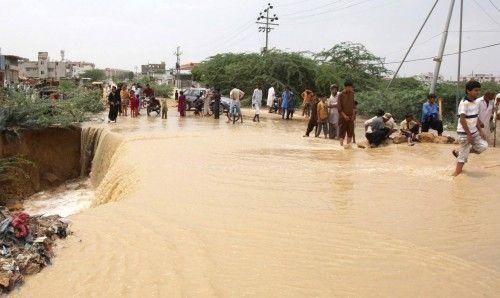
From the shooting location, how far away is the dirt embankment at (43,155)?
46.5 feet

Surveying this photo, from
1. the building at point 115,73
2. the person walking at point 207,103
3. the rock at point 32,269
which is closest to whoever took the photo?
the rock at point 32,269

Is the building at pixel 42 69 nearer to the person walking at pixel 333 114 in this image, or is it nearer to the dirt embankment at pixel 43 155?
the dirt embankment at pixel 43 155

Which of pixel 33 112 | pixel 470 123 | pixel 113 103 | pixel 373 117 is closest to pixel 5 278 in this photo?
pixel 470 123

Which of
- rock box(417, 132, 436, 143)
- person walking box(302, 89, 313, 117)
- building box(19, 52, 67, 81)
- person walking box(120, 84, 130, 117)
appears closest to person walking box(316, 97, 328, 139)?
rock box(417, 132, 436, 143)

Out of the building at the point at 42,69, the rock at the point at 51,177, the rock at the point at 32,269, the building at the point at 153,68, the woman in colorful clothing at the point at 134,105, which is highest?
the building at the point at 153,68

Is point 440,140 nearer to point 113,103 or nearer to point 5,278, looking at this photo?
point 5,278

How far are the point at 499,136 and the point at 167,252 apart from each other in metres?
10.6

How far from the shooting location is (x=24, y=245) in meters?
3.78

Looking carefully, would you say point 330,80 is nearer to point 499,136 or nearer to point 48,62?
point 499,136

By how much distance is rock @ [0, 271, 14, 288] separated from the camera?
325cm

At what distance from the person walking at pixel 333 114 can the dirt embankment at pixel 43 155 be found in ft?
28.4

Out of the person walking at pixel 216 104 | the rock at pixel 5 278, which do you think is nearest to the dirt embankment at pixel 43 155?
the person walking at pixel 216 104

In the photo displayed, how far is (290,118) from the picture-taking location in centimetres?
2230

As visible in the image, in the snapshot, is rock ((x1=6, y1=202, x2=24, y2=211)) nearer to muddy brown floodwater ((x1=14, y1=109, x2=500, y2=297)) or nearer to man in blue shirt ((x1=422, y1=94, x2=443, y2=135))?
muddy brown floodwater ((x1=14, y1=109, x2=500, y2=297))
